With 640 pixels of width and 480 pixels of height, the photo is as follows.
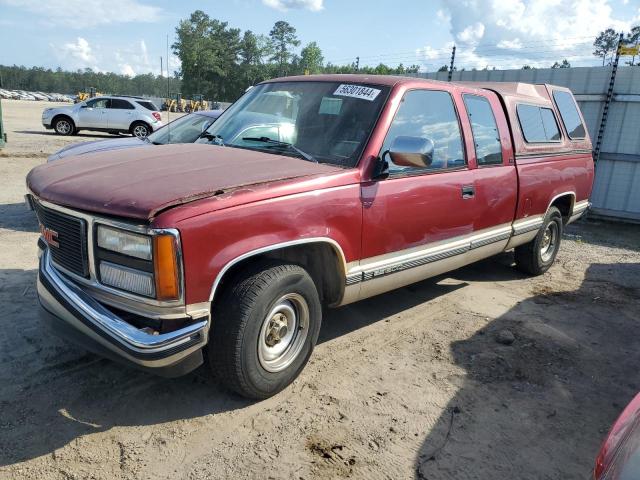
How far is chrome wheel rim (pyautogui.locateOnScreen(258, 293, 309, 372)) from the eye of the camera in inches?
120

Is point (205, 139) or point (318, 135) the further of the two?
point (205, 139)

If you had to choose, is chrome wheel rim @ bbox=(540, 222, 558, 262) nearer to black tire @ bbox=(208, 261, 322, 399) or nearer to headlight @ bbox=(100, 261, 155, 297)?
black tire @ bbox=(208, 261, 322, 399)

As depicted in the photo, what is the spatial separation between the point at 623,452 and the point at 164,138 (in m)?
6.75

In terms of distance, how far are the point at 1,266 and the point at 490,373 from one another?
4603 millimetres

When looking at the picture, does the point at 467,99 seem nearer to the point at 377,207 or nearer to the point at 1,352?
the point at 377,207

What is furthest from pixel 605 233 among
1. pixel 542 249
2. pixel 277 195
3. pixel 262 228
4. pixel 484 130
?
pixel 262 228

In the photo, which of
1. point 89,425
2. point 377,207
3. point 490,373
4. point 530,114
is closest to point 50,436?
point 89,425

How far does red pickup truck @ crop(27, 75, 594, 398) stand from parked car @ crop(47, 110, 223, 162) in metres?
2.95

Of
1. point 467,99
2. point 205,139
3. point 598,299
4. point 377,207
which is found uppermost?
point 467,99

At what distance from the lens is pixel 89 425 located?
2.81 metres

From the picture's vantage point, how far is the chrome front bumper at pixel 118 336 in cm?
248

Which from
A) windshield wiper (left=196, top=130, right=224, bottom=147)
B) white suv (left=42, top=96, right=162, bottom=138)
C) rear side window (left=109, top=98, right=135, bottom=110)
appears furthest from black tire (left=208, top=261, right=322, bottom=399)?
rear side window (left=109, top=98, right=135, bottom=110)

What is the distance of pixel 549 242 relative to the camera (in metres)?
6.23

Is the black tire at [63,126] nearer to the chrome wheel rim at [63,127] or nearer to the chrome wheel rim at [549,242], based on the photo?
the chrome wheel rim at [63,127]
